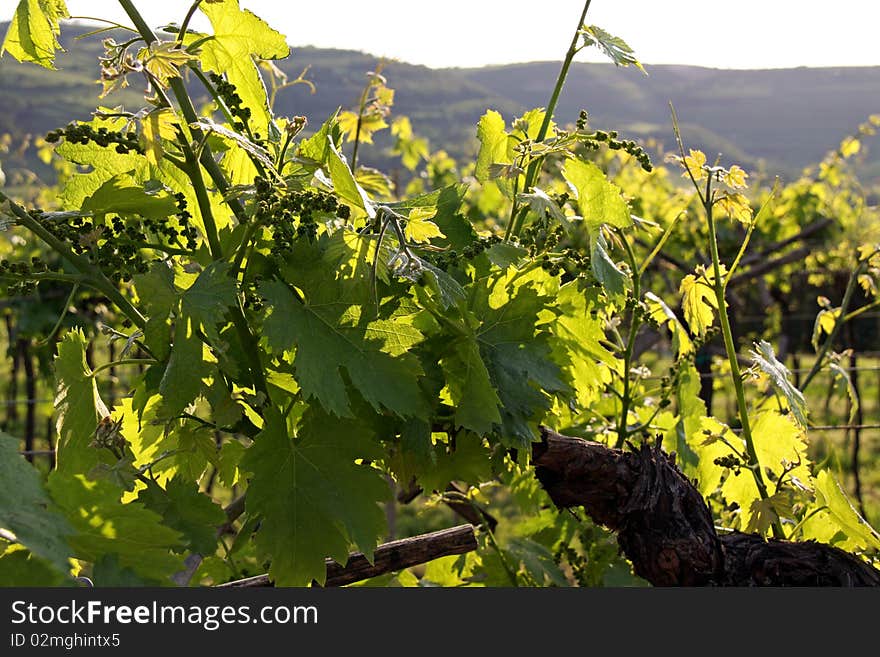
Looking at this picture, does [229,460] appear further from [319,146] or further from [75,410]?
[319,146]

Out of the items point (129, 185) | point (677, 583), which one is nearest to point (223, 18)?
Result: point (129, 185)

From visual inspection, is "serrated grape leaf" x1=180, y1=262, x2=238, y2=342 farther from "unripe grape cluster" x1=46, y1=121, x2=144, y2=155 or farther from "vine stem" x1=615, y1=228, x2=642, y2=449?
"vine stem" x1=615, y1=228, x2=642, y2=449

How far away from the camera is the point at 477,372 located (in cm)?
124

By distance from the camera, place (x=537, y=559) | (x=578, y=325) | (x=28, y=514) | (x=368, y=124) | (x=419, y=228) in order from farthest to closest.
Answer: (x=368, y=124), (x=537, y=559), (x=578, y=325), (x=419, y=228), (x=28, y=514)

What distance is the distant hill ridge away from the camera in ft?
376

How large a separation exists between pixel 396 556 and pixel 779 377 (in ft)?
2.47

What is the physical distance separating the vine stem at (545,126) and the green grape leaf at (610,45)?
20 mm

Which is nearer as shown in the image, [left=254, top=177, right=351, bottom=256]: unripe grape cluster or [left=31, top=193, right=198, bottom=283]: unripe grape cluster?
[left=254, top=177, right=351, bottom=256]: unripe grape cluster

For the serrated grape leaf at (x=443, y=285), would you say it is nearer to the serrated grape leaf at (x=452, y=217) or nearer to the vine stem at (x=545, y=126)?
the serrated grape leaf at (x=452, y=217)

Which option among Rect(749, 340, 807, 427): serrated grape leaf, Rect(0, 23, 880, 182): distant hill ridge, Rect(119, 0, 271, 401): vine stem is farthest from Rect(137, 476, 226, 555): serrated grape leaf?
Rect(0, 23, 880, 182): distant hill ridge

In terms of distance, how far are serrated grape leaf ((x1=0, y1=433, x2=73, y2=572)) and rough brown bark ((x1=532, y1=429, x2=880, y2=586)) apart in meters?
0.79

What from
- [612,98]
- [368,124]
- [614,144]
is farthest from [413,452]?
[612,98]

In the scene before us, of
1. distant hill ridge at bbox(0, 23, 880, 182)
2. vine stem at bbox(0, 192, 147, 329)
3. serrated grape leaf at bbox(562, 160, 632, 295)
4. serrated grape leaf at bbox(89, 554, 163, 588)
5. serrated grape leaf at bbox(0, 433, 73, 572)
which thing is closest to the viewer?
serrated grape leaf at bbox(0, 433, 73, 572)

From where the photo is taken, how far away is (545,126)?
1542 millimetres
